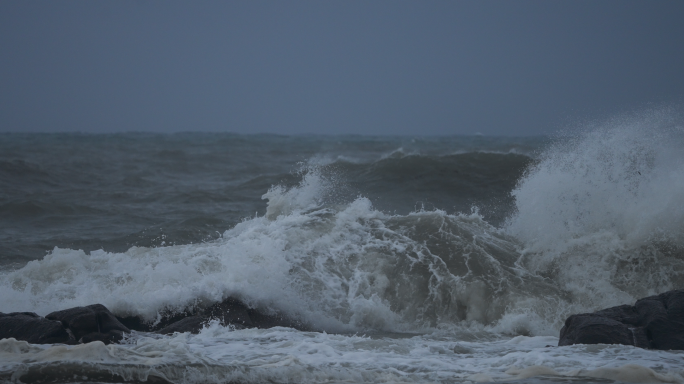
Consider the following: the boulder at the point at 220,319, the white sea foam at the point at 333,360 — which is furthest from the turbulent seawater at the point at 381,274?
the boulder at the point at 220,319

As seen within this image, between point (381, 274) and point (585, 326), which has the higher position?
point (585, 326)

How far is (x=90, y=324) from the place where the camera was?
527cm

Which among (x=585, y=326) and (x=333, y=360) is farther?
(x=585, y=326)

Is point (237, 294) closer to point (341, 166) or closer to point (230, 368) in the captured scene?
point (230, 368)

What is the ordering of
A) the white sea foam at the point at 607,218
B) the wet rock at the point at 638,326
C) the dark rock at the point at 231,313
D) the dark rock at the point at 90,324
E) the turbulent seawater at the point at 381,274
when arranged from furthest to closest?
the white sea foam at the point at 607,218
the dark rock at the point at 231,313
the dark rock at the point at 90,324
the wet rock at the point at 638,326
the turbulent seawater at the point at 381,274

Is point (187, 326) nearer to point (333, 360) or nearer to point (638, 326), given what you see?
point (333, 360)

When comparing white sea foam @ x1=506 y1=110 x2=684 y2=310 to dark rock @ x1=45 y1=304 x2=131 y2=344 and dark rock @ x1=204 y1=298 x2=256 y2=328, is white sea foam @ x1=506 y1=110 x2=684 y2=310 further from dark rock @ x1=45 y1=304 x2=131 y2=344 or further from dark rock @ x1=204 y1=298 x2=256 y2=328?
dark rock @ x1=45 y1=304 x2=131 y2=344

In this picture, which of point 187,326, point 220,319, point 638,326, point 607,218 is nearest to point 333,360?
point 187,326

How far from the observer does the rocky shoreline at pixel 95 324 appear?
5023 mm

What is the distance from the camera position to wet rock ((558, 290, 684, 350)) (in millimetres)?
4925

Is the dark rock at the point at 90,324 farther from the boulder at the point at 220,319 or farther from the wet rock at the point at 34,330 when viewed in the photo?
the boulder at the point at 220,319

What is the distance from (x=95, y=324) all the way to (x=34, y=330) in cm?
48

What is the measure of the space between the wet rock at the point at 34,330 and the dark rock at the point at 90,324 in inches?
4.4

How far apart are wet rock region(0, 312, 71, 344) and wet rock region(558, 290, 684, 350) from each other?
13.8 feet
